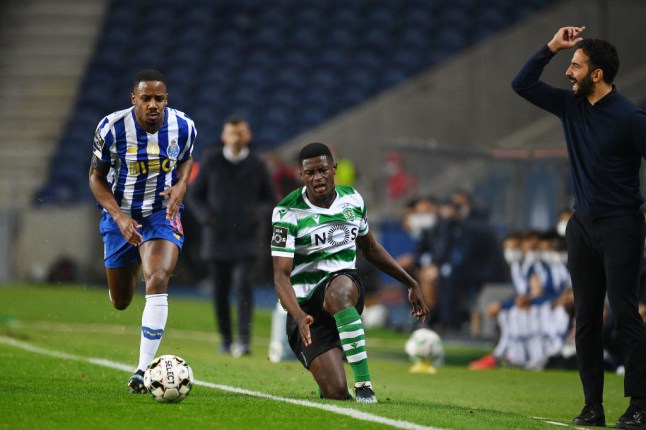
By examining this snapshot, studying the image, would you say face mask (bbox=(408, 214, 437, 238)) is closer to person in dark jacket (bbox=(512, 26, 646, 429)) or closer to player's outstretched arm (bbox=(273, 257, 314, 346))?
person in dark jacket (bbox=(512, 26, 646, 429))

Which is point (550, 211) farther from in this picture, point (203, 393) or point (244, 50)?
point (244, 50)

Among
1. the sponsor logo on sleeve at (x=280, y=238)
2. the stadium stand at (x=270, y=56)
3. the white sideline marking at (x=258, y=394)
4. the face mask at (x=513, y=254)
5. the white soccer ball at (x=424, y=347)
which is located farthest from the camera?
the stadium stand at (x=270, y=56)

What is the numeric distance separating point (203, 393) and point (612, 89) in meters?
3.42

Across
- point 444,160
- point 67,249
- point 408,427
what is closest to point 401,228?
point 444,160

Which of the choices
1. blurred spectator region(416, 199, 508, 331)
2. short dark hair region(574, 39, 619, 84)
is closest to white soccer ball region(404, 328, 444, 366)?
blurred spectator region(416, 199, 508, 331)

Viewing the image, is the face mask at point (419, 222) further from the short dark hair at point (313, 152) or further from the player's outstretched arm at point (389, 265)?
the short dark hair at point (313, 152)

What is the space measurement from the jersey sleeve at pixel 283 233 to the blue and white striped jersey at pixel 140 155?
1069 millimetres

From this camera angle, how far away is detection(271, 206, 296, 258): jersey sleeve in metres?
7.12

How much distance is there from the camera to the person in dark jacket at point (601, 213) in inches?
265

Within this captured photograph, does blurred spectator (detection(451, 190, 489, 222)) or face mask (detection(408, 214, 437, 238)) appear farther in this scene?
face mask (detection(408, 214, 437, 238))

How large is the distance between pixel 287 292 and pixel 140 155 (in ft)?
5.36

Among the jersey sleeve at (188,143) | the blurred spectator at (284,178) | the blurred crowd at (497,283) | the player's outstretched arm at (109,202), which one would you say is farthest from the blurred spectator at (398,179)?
the player's outstretched arm at (109,202)

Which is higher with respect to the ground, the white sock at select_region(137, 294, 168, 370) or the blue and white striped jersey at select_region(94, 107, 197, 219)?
the blue and white striped jersey at select_region(94, 107, 197, 219)

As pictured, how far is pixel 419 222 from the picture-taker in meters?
15.7
